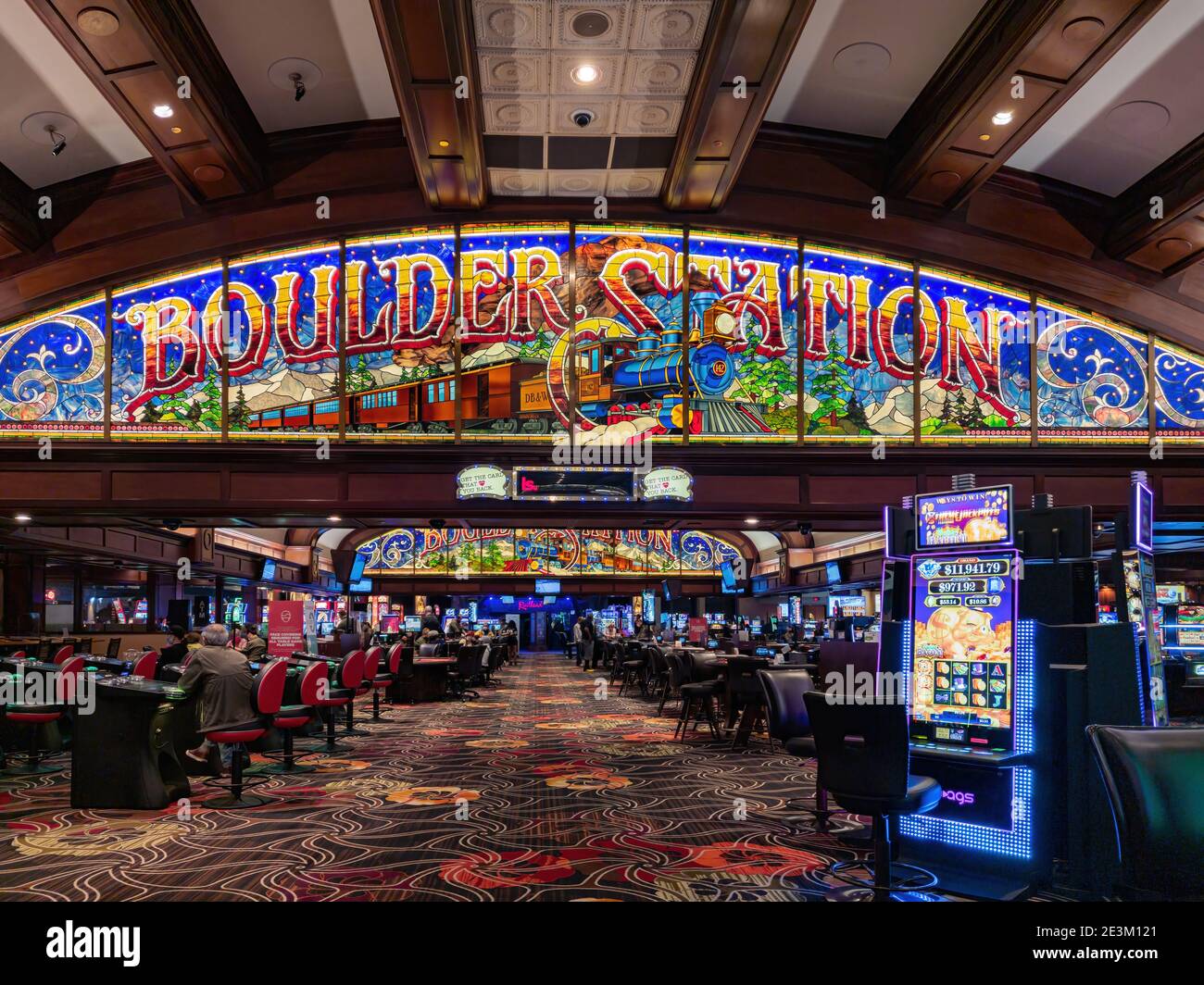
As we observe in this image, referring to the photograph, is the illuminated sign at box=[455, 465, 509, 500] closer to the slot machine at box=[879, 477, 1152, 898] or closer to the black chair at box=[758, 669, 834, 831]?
the black chair at box=[758, 669, 834, 831]

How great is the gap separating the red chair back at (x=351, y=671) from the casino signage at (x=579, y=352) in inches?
81.7

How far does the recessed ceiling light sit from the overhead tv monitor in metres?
4.41

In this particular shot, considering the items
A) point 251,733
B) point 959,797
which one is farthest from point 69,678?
point 959,797

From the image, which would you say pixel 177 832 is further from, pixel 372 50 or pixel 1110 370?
pixel 1110 370

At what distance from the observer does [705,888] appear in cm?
419

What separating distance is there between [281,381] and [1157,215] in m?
7.98

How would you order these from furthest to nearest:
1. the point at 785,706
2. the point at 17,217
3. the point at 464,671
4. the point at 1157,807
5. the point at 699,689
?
1. the point at 464,671
2. the point at 699,689
3. the point at 17,217
4. the point at 785,706
5. the point at 1157,807

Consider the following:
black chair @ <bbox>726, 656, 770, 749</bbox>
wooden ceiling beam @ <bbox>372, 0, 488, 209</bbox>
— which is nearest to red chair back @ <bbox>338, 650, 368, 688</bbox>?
black chair @ <bbox>726, 656, 770, 749</bbox>

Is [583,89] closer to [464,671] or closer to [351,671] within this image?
[351,671]

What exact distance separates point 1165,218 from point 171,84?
814 cm

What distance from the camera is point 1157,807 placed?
2.49 m

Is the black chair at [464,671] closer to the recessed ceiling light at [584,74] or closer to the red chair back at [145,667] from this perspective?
the red chair back at [145,667]

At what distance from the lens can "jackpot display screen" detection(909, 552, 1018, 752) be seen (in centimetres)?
441
